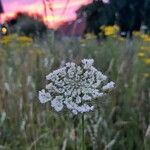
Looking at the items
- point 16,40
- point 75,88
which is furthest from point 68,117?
point 16,40

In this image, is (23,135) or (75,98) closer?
(75,98)

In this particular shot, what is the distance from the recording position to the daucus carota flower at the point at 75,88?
1.16 m

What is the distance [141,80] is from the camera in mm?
4227

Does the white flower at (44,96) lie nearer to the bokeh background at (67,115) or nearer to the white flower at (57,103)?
the white flower at (57,103)

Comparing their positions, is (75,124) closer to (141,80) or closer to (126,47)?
(141,80)

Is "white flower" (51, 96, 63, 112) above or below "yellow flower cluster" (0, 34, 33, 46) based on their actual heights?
above

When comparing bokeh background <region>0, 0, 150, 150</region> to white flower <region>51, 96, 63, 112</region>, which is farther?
bokeh background <region>0, 0, 150, 150</region>

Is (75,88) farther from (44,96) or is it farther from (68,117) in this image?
(68,117)

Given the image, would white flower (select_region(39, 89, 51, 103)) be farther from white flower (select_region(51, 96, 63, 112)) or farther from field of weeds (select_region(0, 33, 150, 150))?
field of weeds (select_region(0, 33, 150, 150))

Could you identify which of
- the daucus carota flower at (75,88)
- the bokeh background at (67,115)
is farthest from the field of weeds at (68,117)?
the daucus carota flower at (75,88)

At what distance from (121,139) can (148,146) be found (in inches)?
18.7

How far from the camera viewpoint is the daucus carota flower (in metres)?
1.16

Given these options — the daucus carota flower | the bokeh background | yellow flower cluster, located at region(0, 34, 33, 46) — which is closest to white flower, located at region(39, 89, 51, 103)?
the daucus carota flower

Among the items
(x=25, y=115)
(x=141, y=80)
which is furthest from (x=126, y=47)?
(x=25, y=115)
